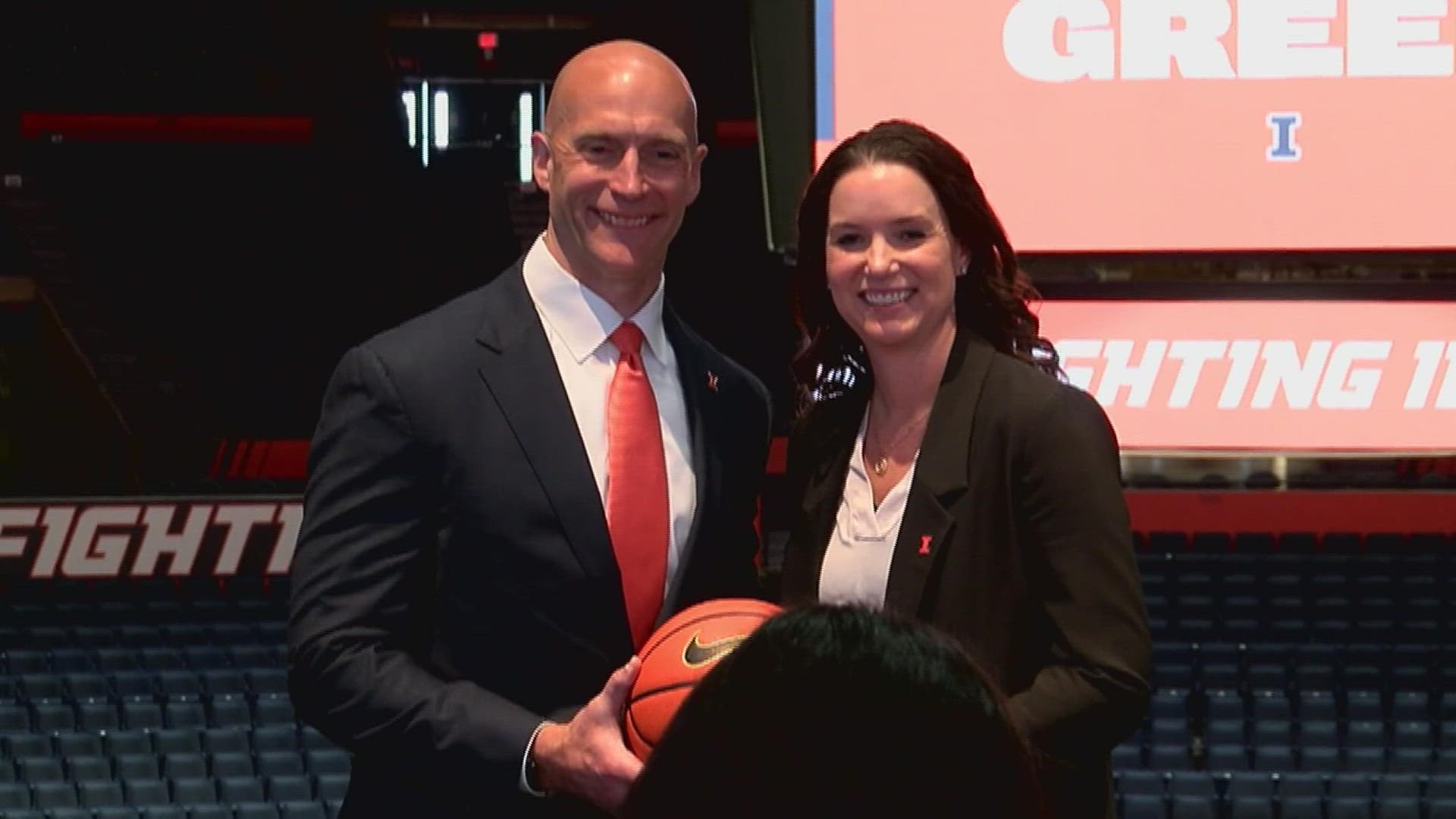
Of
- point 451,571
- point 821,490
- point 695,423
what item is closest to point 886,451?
point 821,490

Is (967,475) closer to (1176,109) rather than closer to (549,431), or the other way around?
(549,431)

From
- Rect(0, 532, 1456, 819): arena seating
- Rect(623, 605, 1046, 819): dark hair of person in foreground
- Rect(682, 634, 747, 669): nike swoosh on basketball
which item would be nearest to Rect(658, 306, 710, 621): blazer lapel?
Rect(682, 634, 747, 669): nike swoosh on basketball

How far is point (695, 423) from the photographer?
2113 millimetres

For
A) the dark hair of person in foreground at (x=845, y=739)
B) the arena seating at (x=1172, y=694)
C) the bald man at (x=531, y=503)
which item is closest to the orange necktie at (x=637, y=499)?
the bald man at (x=531, y=503)

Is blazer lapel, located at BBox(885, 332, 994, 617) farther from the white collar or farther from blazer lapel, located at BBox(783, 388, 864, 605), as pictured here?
the white collar

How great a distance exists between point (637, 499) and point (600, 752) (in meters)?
0.37

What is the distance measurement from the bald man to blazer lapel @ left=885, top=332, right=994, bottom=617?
0.84ft

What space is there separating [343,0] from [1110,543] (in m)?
14.1

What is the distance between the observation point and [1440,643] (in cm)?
1023

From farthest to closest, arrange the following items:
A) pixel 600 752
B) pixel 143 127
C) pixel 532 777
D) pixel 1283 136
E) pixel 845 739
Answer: pixel 143 127 < pixel 1283 136 < pixel 532 777 < pixel 600 752 < pixel 845 739

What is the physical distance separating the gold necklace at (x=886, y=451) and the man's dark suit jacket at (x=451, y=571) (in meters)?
0.25

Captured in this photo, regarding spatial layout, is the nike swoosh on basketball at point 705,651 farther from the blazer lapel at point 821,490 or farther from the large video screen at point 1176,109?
the large video screen at point 1176,109

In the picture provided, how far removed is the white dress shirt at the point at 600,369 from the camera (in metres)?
2.02

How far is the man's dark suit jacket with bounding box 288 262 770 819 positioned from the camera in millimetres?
1867
